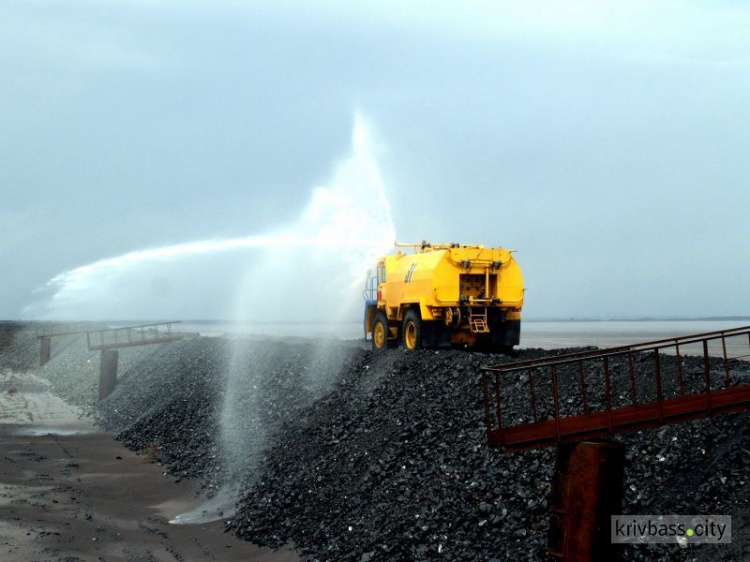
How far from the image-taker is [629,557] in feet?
32.4

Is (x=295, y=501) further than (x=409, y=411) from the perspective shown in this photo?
No

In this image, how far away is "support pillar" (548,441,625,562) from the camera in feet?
29.6

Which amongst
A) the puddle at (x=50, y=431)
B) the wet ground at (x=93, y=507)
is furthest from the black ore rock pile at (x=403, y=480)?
the puddle at (x=50, y=431)

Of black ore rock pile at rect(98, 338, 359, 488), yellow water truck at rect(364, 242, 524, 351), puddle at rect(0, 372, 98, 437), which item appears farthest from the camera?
puddle at rect(0, 372, 98, 437)

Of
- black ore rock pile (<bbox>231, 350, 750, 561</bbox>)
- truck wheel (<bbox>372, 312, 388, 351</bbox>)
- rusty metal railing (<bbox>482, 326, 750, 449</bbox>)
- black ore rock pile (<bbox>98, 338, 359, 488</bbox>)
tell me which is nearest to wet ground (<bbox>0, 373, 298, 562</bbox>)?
black ore rock pile (<bbox>98, 338, 359, 488</bbox>)

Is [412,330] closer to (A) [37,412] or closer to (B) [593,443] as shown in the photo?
(B) [593,443]

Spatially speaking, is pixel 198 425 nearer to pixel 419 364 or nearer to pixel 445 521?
pixel 419 364

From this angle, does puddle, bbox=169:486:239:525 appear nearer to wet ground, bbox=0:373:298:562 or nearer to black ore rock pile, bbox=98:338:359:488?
wet ground, bbox=0:373:298:562

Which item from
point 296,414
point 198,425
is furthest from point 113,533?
point 198,425

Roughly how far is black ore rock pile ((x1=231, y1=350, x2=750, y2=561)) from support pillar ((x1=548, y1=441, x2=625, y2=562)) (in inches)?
48.7

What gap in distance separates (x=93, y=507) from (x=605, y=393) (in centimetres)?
1172

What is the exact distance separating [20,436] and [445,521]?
18934mm

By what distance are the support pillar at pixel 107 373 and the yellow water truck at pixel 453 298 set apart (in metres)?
14.6

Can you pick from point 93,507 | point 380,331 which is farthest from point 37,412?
point 93,507
